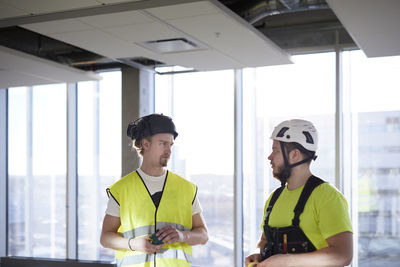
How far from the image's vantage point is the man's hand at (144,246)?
344 centimetres

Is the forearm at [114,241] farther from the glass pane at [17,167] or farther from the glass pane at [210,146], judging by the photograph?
the glass pane at [17,167]

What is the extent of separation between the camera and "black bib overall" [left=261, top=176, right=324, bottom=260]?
113 inches

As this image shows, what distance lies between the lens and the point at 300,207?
2.92m

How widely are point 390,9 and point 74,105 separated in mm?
5790

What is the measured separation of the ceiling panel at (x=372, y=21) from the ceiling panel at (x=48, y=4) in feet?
5.92

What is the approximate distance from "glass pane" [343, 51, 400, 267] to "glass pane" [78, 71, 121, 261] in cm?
347

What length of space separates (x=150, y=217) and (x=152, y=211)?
0.04 m

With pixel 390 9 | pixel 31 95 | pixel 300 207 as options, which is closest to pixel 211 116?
pixel 31 95

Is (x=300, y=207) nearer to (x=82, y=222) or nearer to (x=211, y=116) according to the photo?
(x=211, y=116)

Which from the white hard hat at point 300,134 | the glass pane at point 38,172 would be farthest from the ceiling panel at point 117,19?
the glass pane at point 38,172

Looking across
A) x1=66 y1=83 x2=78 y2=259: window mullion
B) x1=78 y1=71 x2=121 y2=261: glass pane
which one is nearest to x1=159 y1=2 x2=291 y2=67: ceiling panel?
x1=78 y1=71 x2=121 y2=261: glass pane

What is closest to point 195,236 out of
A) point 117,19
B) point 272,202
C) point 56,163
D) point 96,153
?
point 272,202

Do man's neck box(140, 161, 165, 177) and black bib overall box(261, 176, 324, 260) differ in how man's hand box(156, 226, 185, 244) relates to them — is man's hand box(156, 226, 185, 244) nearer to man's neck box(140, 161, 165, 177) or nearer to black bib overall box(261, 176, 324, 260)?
man's neck box(140, 161, 165, 177)

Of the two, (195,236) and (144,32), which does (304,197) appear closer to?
(195,236)
